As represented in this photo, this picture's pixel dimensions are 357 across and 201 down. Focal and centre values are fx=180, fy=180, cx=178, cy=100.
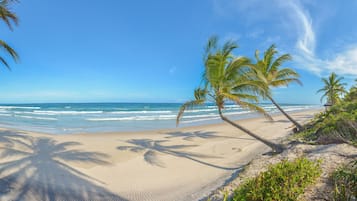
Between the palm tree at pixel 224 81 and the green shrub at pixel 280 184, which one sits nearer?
the green shrub at pixel 280 184

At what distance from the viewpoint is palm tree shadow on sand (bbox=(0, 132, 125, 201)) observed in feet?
14.1

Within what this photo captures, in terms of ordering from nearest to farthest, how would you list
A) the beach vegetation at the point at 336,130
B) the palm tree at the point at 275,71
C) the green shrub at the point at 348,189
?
the green shrub at the point at 348,189
the beach vegetation at the point at 336,130
the palm tree at the point at 275,71

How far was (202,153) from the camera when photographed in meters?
7.73

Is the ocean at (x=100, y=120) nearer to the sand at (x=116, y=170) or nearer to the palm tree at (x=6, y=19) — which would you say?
the sand at (x=116, y=170)

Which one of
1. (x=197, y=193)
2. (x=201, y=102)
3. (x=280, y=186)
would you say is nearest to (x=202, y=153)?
(x=201, y=102)

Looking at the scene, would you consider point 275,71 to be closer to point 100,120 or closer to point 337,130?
point 337,130

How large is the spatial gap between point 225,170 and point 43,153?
695cm

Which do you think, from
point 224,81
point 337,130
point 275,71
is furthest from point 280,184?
point 275,71

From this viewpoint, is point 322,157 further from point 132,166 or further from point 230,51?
point 132,166

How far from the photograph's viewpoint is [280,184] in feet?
9.52

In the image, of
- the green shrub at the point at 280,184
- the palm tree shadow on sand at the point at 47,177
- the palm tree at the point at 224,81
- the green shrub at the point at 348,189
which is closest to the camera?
the green shrub at the point at 348,189

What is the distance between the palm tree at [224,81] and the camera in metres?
5.98

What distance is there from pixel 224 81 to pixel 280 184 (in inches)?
152

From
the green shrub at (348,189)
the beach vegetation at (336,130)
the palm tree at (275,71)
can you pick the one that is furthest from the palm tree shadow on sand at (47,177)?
the palm tree at (275,71)
